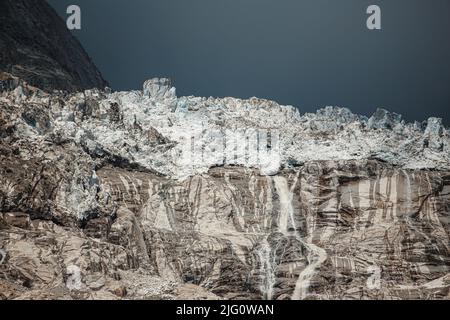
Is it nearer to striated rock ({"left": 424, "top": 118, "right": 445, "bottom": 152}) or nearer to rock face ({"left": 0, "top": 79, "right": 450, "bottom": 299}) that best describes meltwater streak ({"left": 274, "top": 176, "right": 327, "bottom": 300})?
rock face ({"left": 0, "top": 79, "right": 450, "bottom": 299})

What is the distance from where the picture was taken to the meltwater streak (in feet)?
186

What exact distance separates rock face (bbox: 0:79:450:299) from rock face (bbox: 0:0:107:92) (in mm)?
7057

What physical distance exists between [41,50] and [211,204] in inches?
1601

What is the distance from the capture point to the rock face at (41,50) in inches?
3337

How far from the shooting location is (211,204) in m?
65.8

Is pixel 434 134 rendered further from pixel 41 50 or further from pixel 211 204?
pixel 41 50

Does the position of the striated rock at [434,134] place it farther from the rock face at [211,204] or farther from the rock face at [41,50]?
the rock face at [41,50]

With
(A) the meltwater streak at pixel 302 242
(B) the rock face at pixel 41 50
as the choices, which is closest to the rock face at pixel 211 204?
(A) the meltwater streak at pixel 302 242

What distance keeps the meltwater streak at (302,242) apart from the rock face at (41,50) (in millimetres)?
31092

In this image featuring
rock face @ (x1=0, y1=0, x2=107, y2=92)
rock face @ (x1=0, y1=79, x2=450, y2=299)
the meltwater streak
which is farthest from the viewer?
rock face @ (x1=0, y1=0, x2=107, y2=92)

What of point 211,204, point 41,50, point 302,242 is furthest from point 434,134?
point 41,50

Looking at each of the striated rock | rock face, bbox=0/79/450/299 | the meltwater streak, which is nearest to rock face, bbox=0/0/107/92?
rock face, bbox=0/79/450/299
